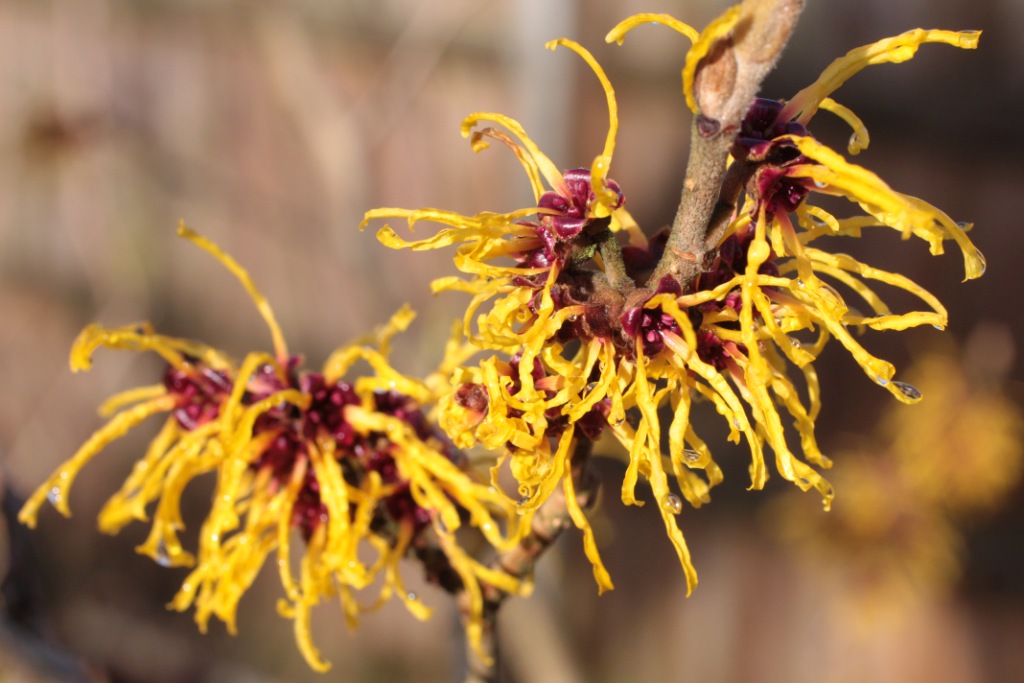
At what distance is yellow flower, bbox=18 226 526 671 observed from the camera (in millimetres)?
482

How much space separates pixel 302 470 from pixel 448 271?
44.8 inches

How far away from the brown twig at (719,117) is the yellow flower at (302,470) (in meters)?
0.19

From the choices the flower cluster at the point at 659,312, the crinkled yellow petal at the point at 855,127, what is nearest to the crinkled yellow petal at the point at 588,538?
the flower cluster at the point at 659,312

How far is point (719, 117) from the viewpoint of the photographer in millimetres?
328

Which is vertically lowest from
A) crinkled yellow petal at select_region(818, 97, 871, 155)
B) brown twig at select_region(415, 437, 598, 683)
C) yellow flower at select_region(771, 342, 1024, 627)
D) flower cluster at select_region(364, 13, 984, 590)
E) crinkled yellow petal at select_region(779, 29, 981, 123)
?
yellow flower at select_region(771, 342, 1024, 627)

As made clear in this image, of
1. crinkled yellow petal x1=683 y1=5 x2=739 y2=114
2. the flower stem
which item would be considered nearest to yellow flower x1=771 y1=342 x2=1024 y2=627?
the flower stem

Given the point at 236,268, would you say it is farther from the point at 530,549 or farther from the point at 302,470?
the point at 530,549

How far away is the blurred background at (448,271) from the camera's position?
1428 mm

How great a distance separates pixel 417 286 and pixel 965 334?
43.3 inches

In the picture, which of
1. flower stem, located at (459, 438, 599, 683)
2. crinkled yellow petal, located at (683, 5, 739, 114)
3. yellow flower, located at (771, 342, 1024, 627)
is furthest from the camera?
yellow flower, located at (771, 342, 1024, 627)

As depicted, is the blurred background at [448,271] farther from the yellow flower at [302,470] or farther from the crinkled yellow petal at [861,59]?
the crinkled yellow petal at [861,59]

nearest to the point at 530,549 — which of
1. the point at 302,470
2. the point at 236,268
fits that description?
the point at 302,470

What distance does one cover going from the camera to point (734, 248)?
0.39 metres

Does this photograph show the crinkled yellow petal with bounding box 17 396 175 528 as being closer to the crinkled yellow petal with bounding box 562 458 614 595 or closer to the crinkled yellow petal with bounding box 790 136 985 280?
the crinkled yellow petal with bounding box 562 458 614 595
